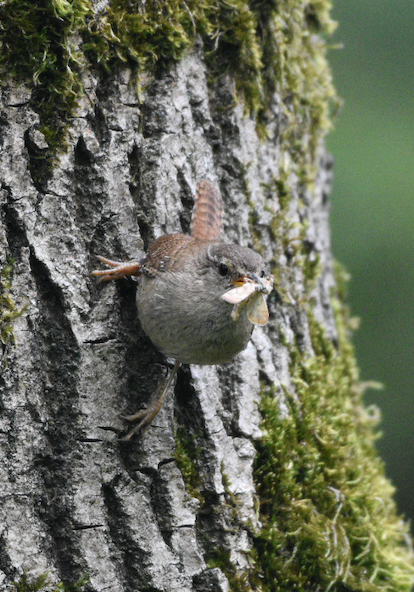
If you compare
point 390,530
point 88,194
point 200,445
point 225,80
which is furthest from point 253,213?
point 390,530

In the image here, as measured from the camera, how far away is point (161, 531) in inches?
110

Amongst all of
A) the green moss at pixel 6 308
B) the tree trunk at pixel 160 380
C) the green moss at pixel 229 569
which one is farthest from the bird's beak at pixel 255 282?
the green moss at pixel 229 569

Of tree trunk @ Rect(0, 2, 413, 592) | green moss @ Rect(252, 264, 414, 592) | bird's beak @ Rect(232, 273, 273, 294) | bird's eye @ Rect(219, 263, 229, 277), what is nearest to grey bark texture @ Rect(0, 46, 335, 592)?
tree trunk @ Rect(0, 2, 413, 592)

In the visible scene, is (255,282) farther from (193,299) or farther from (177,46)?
(177,46)

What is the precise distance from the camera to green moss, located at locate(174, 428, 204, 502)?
287 cm

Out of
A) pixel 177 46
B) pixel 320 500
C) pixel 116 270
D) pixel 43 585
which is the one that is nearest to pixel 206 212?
pixel 116 270

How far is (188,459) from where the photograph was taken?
9.48 ft

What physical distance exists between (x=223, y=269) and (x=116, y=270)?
0.44 meters

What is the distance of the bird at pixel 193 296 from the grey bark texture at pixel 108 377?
0.09 meters

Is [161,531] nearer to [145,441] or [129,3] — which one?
[145,441]

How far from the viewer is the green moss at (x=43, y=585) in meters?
2.53

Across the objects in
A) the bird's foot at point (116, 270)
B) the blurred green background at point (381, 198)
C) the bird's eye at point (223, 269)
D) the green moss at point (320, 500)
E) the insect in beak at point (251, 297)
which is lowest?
the green moss at point (320, 500)

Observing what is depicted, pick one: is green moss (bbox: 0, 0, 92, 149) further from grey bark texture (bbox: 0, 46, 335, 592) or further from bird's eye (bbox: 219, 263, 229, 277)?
bird's eye (bbox: 219, 263, 229, 277)

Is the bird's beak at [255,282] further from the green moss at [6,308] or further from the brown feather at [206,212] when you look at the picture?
the green moss at [6,308]
